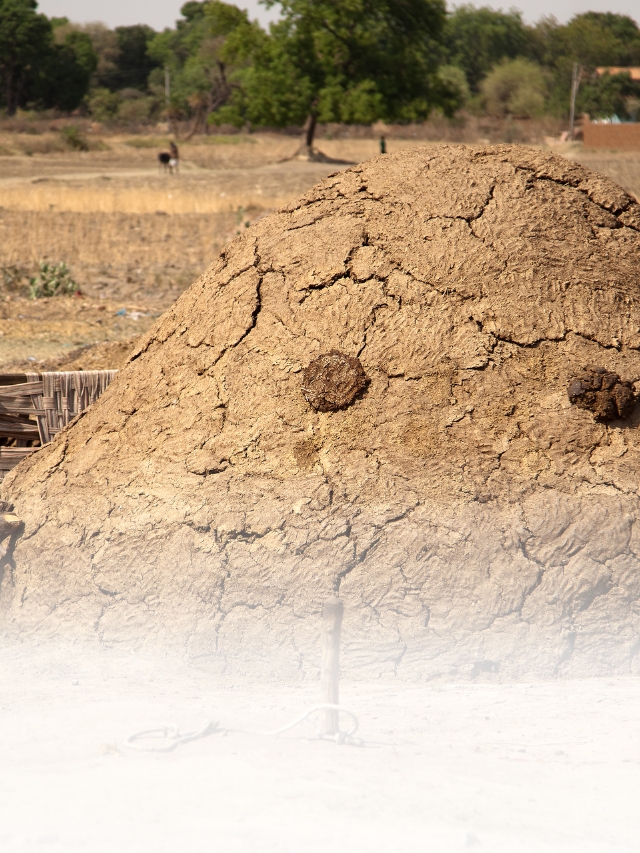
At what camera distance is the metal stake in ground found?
2.70 metres

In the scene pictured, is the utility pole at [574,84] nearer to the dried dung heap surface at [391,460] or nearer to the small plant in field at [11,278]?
the small plant in field at [11,278]

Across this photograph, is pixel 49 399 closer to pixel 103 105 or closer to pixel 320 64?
pixel 320 64

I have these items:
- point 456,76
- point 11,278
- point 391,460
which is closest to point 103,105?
point 456,76

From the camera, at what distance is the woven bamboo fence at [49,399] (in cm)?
431

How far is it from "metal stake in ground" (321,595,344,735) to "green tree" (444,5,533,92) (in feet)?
232

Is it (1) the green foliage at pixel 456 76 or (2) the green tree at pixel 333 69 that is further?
(1) the green foliage at pixel 456 76

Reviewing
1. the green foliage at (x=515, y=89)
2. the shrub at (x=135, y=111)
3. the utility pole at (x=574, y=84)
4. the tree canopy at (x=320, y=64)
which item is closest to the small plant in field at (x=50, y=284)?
the tree canopy at (x=320, y=64)

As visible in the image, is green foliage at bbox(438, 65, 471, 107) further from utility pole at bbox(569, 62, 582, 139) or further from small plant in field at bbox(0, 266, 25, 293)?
small plant in field at bbox(0, 266, 25, 293)

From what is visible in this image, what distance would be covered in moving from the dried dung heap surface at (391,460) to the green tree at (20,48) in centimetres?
5957

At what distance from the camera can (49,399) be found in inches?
171

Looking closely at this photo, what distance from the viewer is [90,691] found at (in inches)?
121

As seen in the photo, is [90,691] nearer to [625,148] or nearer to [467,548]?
[467,548]

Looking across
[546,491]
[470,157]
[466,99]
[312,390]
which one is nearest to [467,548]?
[546,491]

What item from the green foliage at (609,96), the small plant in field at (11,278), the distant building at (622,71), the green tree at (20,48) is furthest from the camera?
the green tree at (20,48)
